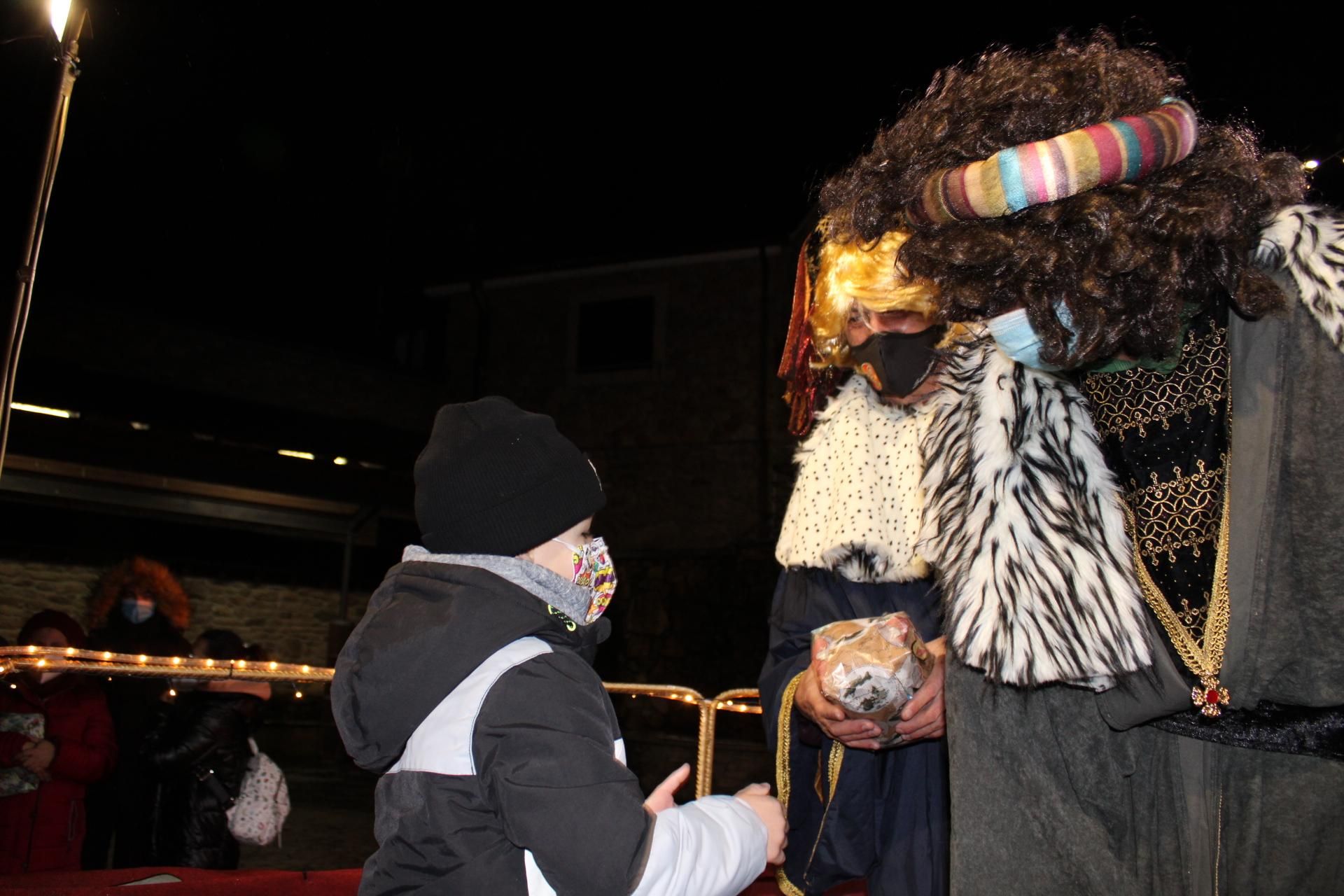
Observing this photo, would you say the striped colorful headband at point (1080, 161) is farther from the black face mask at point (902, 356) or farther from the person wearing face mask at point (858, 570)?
the black face mask at point (902, 356)

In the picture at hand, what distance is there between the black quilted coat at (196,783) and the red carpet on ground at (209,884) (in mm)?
1659

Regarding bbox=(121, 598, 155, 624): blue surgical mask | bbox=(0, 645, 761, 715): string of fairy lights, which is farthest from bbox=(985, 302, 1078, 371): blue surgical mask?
bbox=(121, 598, 155, 624): blue surgical mask

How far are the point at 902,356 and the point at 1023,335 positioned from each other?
773 mm

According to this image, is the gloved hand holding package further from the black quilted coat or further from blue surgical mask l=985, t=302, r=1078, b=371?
the black quilted coat

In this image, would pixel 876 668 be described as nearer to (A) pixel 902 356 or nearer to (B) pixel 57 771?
(A) pixel 902 356

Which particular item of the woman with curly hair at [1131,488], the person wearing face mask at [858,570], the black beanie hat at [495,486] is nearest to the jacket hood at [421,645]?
the black beanie hat at [495,486]

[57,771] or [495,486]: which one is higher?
[495,486]

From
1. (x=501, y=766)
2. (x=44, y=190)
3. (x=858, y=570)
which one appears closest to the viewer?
(x=501, y=766)

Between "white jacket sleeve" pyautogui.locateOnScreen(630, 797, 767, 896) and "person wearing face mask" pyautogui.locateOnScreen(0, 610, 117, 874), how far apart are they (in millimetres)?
3534

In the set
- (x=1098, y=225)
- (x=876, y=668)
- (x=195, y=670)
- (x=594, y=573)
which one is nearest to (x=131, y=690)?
(x=195, y=670)

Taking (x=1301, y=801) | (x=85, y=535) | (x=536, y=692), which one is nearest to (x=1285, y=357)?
(x=1301, y=801)

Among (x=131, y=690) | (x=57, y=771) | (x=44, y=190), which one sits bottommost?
(x=57, y=771)

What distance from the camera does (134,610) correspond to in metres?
5.16

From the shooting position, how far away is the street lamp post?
3.01 m
